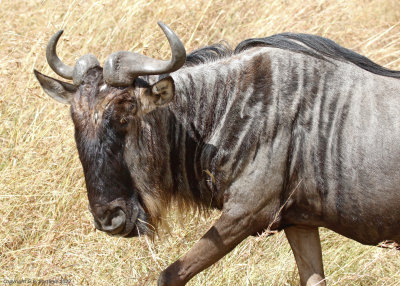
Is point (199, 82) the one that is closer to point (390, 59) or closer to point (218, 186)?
point (218, 186)

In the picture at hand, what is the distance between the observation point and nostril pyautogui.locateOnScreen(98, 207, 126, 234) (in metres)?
3.56

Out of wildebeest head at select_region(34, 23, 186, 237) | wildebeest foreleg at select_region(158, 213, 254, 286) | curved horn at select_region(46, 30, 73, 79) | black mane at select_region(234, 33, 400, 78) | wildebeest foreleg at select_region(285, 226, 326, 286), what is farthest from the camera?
wildebeest foreleg at select_region(285, 226, 326, 286)

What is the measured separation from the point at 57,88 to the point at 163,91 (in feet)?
2.39

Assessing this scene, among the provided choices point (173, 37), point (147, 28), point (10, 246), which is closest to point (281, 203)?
point (173, 37)

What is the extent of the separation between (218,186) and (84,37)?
305 centimetres

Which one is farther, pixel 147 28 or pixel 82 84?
pixel 147 28

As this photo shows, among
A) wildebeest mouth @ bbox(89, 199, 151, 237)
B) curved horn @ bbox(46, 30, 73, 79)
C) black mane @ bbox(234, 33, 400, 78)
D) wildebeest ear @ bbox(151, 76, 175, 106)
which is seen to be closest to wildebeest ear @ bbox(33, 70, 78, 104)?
curved horn @ bbox(46, 30, 73, 79)

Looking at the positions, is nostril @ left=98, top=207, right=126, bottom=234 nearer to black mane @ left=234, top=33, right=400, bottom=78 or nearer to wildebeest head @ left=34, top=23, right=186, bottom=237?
wildebeest head @ left=34, top=23, right=186, bottom=237

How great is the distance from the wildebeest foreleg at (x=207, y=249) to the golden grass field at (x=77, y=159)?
14cm

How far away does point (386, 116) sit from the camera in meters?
3.62

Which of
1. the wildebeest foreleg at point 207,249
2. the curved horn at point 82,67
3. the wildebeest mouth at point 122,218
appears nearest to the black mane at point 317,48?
the curved horn at point 82,67

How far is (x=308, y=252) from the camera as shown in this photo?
409 cm

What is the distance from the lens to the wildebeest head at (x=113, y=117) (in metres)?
3.49

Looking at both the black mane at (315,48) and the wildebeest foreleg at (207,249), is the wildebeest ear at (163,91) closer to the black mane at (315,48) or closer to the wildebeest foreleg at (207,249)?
the black mane at (315,48)
